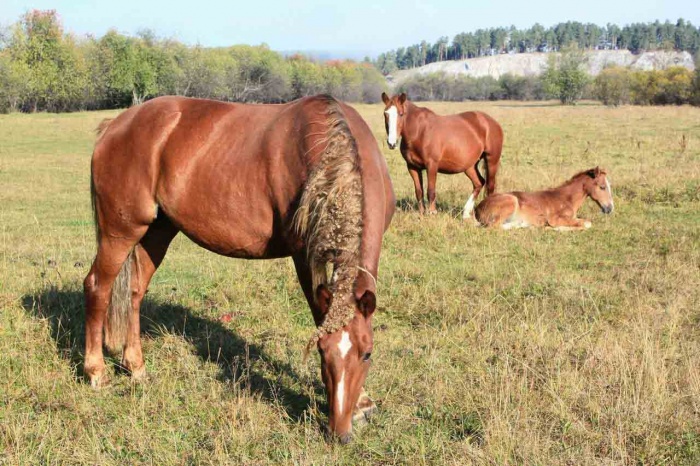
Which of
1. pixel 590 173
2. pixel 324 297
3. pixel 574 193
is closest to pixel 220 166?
pixel 324 297

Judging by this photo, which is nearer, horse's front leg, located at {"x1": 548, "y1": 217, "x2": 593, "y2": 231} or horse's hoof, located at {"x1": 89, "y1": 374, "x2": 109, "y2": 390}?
horse's hoof, located at {"x1": 89, "y1": 374, "x2": 109, "y2": 390}

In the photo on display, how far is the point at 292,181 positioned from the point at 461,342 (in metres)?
2.23

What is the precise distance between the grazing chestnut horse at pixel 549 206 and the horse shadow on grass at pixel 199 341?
6.06 metres

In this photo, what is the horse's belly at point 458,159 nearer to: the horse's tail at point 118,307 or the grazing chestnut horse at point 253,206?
the grazing chestnut horse at point 253,206

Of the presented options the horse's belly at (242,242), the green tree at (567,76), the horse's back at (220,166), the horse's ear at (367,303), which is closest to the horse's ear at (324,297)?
the horse's ear at (367,303)

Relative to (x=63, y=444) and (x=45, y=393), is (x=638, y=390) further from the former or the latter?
(x=45, y=393)

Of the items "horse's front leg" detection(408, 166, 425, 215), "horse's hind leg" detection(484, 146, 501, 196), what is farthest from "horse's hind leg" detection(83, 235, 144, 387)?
"horse's hind leg" detection(484, 146, 501, 196)

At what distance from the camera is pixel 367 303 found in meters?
3.30

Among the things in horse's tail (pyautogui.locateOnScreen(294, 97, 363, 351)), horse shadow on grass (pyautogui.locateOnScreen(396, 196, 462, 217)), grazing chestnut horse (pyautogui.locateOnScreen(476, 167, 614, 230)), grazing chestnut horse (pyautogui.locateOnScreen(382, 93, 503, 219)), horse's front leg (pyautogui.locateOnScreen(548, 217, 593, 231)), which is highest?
horse's tail (pyautogui.locateOnScreen(294, 97, 363, 351))

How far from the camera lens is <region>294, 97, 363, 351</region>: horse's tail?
3482 mm

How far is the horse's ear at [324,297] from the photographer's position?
336cm

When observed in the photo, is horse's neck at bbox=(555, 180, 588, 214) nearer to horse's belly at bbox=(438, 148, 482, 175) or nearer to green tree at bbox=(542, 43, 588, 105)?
horse's belly at bbox=(438, 148, 482, 175)

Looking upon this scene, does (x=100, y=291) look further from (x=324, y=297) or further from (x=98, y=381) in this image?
(x=324, y=297)

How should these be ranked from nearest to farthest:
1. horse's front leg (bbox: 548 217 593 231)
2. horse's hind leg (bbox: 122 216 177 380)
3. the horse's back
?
the horse's back, horse's hind leg (bbox: 122 216 177 380), horse's front leg (bbox: 548 217 593 231)
